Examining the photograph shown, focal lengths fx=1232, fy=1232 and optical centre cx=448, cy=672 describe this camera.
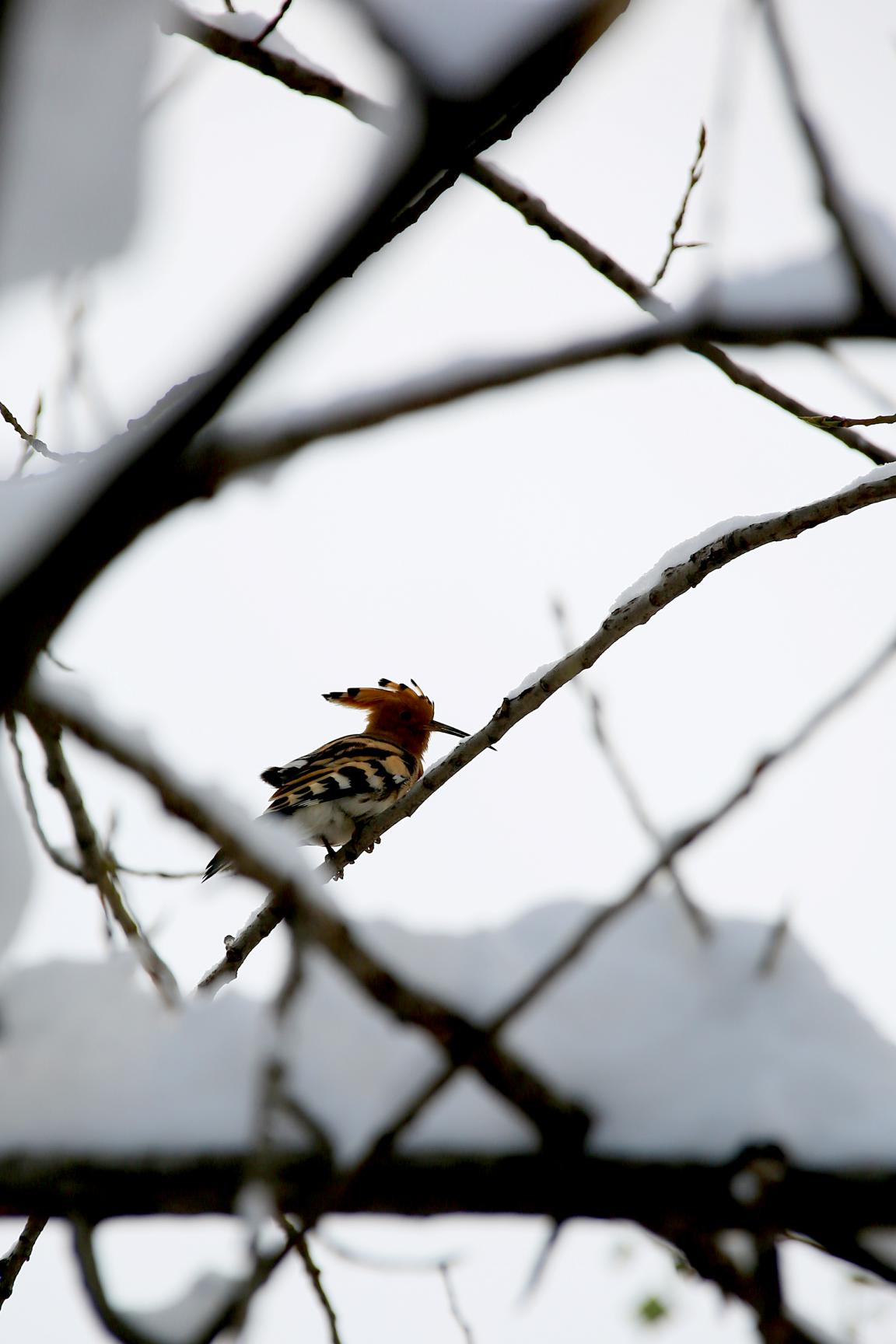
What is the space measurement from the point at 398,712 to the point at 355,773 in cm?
151

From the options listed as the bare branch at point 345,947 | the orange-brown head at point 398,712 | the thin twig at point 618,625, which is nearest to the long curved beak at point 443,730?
the orange-brown head at point 398,712

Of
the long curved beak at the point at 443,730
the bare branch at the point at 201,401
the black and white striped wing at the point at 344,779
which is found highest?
the long curved beak at the point at 443,730

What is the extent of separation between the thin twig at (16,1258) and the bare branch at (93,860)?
1.46 ft

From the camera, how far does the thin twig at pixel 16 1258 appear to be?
1.96 m

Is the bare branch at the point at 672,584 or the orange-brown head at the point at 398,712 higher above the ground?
the orange-brown head at the point at 398,712

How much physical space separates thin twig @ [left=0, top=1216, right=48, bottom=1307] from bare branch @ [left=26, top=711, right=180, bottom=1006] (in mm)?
445

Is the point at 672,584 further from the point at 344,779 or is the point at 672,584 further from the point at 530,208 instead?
the point at 344,779

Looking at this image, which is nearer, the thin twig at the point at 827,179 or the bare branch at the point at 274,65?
the thin twig at the point at 827,179

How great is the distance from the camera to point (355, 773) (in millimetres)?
5223

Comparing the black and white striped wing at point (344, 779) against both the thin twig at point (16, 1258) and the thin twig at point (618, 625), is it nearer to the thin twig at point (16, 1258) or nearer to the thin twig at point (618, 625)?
the thin twig at point (618, 625)

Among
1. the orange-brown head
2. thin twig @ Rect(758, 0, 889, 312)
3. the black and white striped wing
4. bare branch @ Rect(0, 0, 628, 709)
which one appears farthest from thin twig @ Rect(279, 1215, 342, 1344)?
the orange-brown head

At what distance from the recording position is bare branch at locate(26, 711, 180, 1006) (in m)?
1.45

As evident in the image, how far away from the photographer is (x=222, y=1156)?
3.05 feet

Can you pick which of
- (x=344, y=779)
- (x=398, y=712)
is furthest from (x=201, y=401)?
(x=398, y=712)
